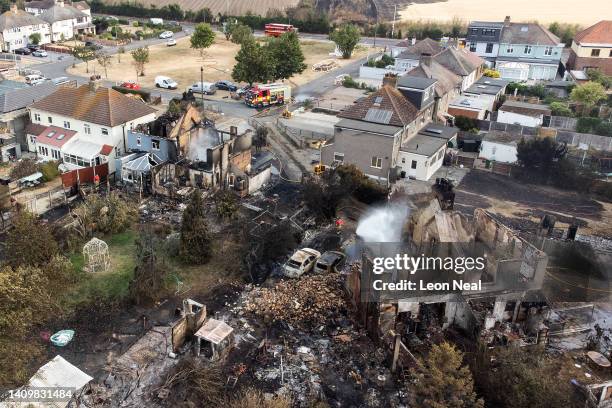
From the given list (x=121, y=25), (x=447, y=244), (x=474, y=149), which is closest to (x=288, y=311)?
(x=447, y=244)

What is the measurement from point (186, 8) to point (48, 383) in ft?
349

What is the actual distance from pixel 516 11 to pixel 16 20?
3830 inches

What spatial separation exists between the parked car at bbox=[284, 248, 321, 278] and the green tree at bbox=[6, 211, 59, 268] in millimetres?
11247

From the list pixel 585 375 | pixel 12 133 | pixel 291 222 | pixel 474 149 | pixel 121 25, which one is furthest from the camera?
pixel 121 25

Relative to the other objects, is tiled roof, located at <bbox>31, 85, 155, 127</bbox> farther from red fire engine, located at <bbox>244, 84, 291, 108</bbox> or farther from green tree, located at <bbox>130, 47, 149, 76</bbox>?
green tree, located at <bbox>130, 47, 149, 76</bbox>

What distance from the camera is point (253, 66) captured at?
2281 inches

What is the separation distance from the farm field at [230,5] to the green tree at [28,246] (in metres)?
92.4

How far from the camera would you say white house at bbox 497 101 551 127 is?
49.4 metres

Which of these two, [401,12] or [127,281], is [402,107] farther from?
[401,12]

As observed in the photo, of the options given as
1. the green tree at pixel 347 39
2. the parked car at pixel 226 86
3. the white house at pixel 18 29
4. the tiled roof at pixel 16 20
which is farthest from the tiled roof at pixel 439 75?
the tiled roof at pixel 16 20

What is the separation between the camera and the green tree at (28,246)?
2617cm

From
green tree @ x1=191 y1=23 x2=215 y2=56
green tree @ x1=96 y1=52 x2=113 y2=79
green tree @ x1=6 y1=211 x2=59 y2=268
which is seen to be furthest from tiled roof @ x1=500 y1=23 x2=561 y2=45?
green tree @ x1=6 y1=211 x2=59 y2=268

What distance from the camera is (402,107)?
40.1 m

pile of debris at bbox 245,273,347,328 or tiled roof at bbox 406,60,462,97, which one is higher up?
tiled roof at bbox 406,60,462,97
